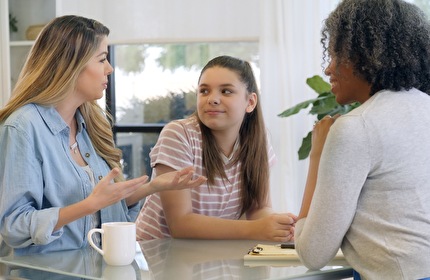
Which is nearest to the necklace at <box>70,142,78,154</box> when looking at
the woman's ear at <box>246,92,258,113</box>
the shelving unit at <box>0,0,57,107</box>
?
the woman's ear at <box>246,92,258,113</box>

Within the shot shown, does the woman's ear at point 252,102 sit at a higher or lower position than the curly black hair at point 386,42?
lower

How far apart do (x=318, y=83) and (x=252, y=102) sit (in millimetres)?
1182

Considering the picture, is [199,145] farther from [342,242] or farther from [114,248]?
[342,242]

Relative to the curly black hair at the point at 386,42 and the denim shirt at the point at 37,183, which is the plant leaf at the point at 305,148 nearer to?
the denim shirt at the point at 37,183

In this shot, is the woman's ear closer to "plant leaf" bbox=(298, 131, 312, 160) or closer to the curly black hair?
the curly black hair

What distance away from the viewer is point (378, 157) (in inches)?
58.1

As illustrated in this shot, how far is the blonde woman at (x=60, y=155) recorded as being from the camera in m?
1.89

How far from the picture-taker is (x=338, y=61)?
162cm

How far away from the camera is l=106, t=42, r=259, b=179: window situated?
450 cm

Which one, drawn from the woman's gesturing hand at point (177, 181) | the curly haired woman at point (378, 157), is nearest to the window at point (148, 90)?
the woman's gesturing hand at point (177, 181)

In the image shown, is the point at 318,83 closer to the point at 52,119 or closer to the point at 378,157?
the point at 52,119

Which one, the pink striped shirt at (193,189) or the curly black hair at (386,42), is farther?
the pink striped shirt at (193,189)

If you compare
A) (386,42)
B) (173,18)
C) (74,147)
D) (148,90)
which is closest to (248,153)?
(74,147)

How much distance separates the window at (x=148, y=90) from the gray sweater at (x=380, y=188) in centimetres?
295
